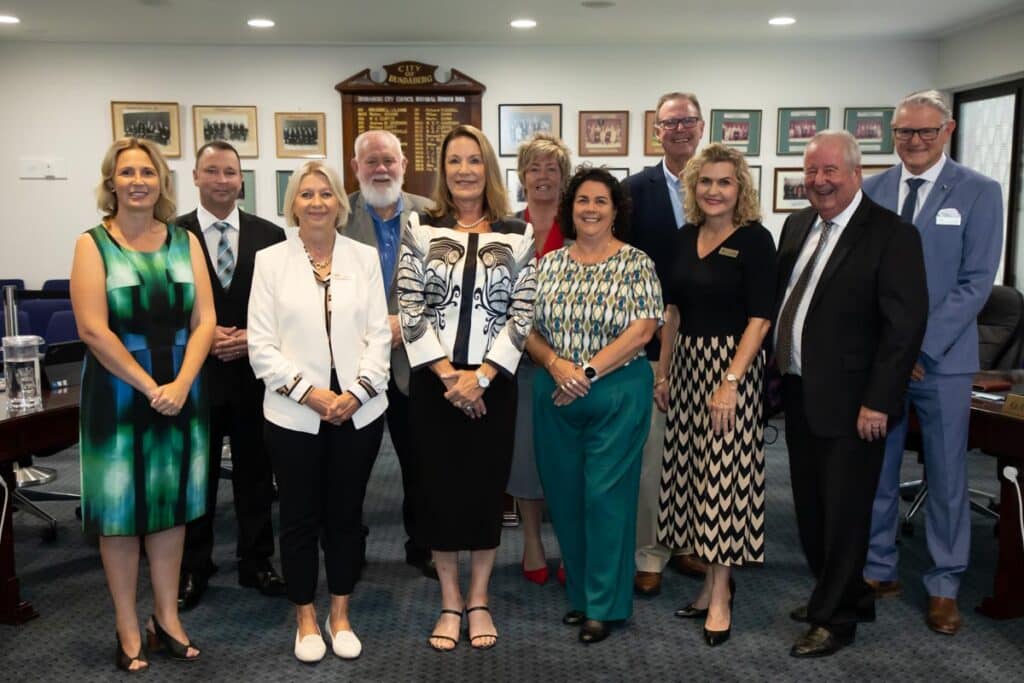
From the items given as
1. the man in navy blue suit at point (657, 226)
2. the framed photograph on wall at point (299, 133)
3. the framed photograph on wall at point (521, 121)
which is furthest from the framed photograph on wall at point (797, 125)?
the man in navy blue suit at point (657, 226)

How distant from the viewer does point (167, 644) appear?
2.77m

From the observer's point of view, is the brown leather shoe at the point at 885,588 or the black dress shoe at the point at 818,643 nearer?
the black dress shoe at the point at 818,643

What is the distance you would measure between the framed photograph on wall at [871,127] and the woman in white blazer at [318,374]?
6140mm

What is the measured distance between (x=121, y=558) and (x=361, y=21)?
4981 mm

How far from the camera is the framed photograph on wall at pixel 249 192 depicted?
24.7 feet

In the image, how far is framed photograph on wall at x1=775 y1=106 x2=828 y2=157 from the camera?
24.8ft

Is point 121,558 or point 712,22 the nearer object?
point 121,558

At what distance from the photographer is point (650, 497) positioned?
3408 mm

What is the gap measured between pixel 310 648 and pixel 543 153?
1.90 meters

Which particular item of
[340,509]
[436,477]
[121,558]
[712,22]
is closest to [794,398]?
[436,477]

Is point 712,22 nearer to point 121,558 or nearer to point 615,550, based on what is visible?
point 615,550

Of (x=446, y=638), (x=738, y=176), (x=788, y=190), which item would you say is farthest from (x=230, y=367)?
(x=788, y=190)

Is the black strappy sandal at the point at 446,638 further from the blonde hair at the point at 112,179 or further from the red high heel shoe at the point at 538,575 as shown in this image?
the blonde hair at the point at 112,179

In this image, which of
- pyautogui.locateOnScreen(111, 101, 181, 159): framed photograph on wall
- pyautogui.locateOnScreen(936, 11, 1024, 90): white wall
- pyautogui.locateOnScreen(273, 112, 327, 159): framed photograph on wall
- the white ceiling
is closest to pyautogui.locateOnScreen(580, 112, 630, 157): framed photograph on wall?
the white ceiling
